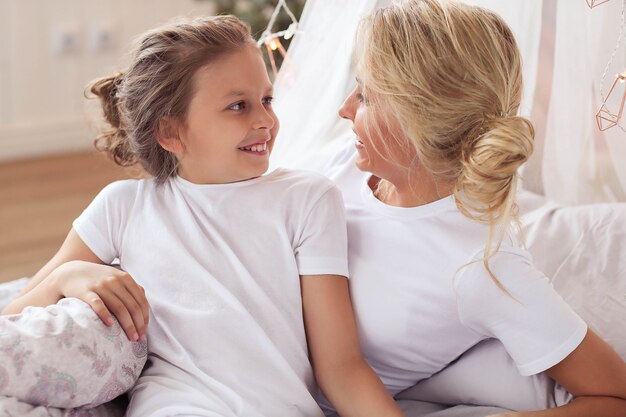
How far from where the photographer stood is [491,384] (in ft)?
4.49

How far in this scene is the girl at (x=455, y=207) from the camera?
1236 millimetres

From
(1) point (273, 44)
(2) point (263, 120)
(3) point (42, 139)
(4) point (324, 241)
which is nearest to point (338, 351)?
(4) point (324, 241)

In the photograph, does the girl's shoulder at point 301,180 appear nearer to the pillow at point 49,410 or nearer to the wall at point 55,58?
the pillow at point 49,410

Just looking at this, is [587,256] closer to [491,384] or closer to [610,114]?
[610,114]

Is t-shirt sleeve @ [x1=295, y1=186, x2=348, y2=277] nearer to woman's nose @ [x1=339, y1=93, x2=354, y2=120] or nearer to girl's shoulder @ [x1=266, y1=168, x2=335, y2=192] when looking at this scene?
girl's shoulder @ [x1=266, y1=168, x2=335, y2=192]

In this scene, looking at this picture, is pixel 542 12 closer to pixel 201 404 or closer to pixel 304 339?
pixel 304 339

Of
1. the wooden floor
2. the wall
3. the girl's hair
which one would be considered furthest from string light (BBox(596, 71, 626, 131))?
the wall

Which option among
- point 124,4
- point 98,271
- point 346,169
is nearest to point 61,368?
point 98,271

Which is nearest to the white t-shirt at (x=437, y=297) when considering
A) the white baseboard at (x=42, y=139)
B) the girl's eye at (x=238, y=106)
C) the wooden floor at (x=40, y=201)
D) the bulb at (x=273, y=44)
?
the girl's eye at (x=238, y=106)

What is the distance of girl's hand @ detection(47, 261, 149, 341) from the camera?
4.28ft

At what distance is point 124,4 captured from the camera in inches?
151

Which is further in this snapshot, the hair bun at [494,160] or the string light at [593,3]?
the string light at [593,3]

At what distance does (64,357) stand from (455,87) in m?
0.65

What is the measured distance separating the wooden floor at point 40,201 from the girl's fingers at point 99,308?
1.54 metres
